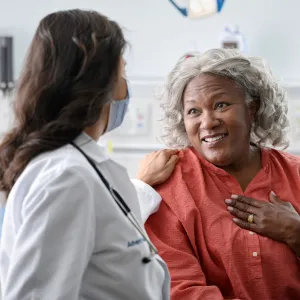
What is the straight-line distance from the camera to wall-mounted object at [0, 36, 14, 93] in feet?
10.9

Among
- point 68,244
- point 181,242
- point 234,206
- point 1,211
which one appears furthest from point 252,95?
point 68,244

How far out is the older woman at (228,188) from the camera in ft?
5.92

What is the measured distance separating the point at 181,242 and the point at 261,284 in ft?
0.86

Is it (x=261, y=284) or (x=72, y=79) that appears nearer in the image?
(x=72, y=79)

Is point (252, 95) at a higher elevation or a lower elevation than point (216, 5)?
lower

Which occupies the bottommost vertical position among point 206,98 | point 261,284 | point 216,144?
point 261,284

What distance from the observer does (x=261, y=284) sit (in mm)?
1798

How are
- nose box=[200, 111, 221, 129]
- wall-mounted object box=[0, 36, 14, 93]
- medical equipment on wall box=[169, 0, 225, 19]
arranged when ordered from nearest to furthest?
nose box=[200, 111, 221, 129] → medical equipment on wall box=[169, 0, 225, 19] → wall-mounted object box=[0, 36, 14, 93]

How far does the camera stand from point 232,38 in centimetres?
312

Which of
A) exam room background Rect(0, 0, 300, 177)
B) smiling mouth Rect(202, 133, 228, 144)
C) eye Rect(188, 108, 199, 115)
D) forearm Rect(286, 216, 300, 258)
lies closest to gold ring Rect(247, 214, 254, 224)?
forearm Rect(286, 216, 300, 258)

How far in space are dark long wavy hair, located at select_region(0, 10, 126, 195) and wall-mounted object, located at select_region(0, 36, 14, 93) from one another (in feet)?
7.15

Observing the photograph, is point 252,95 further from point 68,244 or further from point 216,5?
point 68,244

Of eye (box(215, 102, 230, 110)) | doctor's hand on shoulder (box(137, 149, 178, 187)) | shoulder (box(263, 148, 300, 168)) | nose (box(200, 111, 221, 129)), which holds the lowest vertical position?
doctor's hand on shoulder (box(137, 149, 178, 187))

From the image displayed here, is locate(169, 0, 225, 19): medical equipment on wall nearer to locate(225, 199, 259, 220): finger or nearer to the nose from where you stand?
the nose
